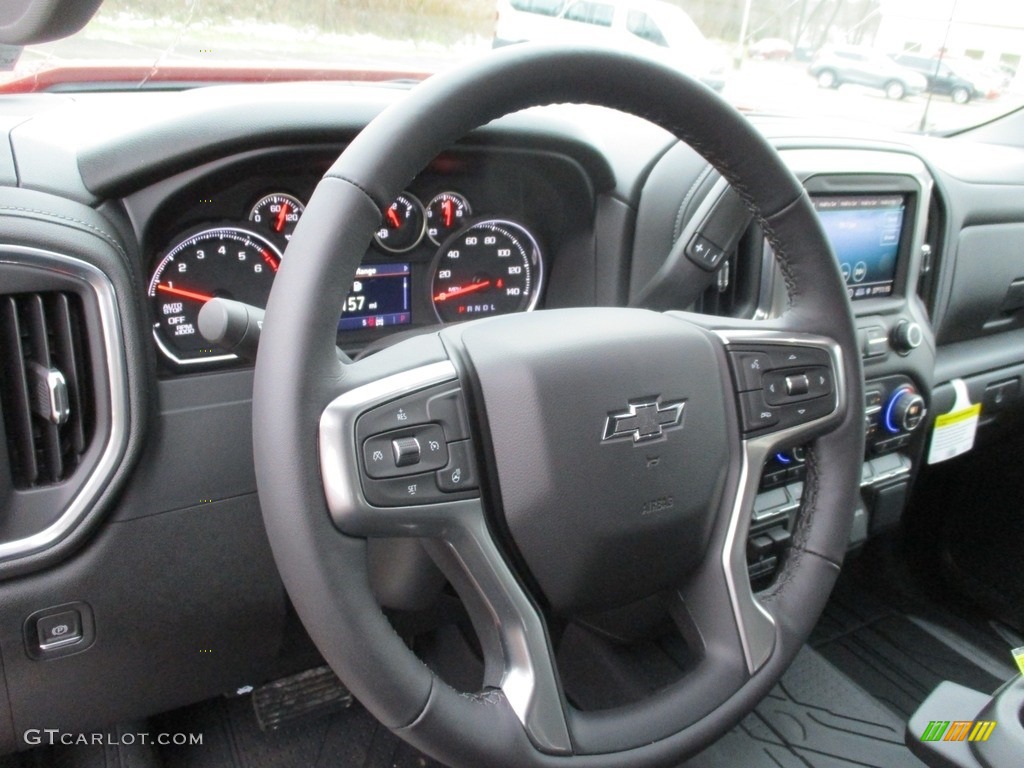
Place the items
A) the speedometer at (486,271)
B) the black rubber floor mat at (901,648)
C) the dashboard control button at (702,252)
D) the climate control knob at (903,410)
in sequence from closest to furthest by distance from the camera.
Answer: the dashboard control button at (702,252), the speedometer at (486,271), the climate control knob at (903,410), the black rubber floor mat at (901,648)

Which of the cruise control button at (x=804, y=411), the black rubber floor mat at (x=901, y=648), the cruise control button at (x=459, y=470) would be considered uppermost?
the cruise control button at (x=459, y=470)

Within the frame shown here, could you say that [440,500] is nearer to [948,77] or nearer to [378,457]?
[378,457]

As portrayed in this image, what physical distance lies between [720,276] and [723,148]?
0.56 metres

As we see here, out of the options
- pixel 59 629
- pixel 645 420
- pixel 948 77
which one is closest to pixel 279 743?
pixel 59 629

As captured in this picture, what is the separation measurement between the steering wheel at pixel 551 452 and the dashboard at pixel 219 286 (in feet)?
0.22

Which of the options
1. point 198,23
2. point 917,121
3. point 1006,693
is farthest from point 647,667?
point 917,121

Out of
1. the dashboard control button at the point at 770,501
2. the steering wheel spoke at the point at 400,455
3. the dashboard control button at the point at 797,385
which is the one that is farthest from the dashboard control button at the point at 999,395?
the steering wheel spoke at the point at 400,455

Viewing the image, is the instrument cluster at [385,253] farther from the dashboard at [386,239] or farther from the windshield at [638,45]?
the windshield at [638,45]

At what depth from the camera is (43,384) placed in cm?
108

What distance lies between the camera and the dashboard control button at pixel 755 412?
1104mm

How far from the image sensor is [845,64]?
225 cm

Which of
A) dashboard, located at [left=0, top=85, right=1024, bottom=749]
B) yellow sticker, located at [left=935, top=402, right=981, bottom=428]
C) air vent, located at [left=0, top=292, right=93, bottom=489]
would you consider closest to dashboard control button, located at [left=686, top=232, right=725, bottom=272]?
dashboard, located at [left=0, top=85, right=1024, bottom=749]

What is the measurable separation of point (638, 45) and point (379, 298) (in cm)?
58

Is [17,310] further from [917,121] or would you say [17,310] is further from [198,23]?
[917,121]
